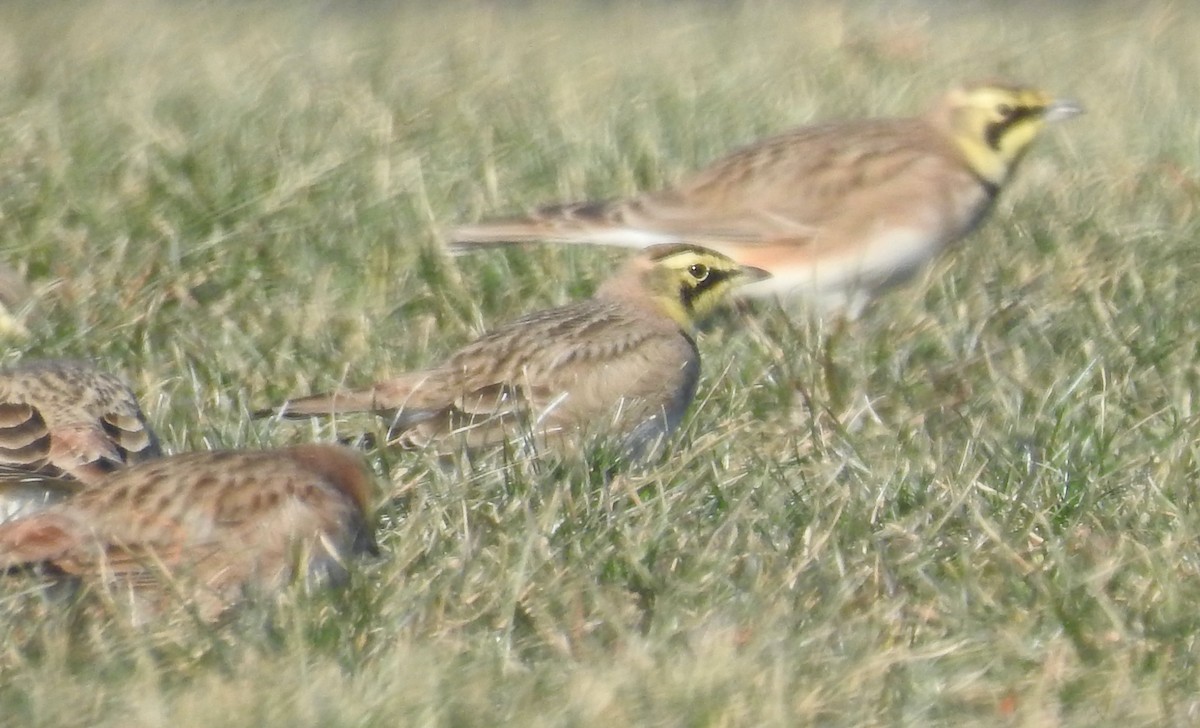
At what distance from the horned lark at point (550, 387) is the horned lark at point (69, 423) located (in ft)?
1.30

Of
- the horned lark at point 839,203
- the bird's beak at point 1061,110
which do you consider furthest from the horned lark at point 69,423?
the bird's beak at point 1061,110

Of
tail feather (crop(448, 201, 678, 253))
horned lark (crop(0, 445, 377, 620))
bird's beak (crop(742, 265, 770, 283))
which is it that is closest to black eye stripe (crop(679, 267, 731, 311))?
bird's beak (crop(742, 265, 770, 283))

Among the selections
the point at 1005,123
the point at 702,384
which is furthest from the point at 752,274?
the point at 1005,123

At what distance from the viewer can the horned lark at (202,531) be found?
4461 mm

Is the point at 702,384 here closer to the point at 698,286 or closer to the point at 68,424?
the point at 698,286

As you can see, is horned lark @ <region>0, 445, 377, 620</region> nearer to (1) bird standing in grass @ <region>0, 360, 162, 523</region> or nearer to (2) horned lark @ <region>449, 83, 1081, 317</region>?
(1) bird standing in grass @ <region>0, 360, 162, 523</region>

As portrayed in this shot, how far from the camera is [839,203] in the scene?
7688 millimetres

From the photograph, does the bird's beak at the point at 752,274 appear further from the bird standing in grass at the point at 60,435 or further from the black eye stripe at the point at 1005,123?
the bird standing in grass at the point at 60,435

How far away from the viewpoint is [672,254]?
6637 millimetres

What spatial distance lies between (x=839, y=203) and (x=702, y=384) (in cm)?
144

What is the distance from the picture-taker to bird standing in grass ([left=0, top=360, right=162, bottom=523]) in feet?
16.9

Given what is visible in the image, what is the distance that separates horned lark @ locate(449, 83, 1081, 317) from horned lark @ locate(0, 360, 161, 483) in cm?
190

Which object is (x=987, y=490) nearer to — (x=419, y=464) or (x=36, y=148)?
(x=419, y=464)

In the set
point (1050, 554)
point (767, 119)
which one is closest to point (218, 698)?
point (1050, 554)
